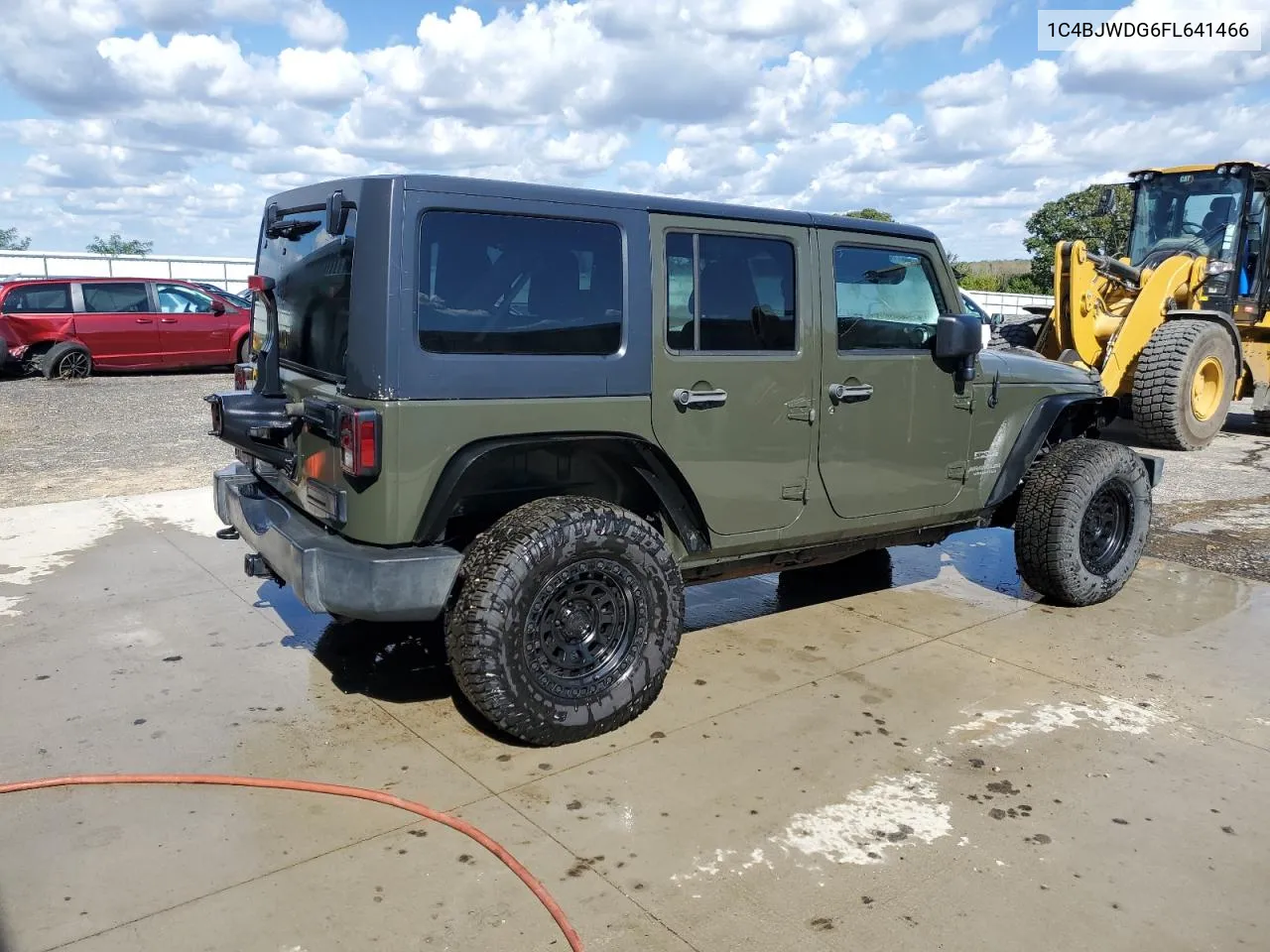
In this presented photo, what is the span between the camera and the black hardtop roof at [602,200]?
329cm

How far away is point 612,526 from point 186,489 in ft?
17.0

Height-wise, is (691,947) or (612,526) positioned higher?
(612,526)

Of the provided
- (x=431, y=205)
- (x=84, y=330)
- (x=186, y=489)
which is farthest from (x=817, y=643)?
(x=84, y=330)

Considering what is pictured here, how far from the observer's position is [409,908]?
103 inches

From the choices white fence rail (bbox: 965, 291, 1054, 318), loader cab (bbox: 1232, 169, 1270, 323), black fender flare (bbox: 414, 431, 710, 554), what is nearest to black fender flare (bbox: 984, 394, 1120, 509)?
black fender flare (bbox: 414, 431, 710, 554)

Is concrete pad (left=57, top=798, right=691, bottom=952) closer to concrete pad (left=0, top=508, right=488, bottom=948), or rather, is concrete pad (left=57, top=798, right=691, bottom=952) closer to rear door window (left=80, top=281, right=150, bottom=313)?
concrete pad (left=0, top=508, right=488, bottom=948)

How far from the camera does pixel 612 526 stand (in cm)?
351

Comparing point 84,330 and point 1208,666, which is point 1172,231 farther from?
point 84,330

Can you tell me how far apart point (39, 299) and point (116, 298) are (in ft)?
3.36

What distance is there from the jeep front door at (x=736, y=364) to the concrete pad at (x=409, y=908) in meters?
1.57

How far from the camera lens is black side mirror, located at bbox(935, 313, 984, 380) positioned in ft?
14.5

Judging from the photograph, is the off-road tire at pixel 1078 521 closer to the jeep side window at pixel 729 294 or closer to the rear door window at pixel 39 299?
the jeep side window at pixel 729 294

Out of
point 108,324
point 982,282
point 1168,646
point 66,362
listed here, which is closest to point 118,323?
point 108,324

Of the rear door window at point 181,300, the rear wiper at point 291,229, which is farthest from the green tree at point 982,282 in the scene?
the rear wiper at point 291,229
